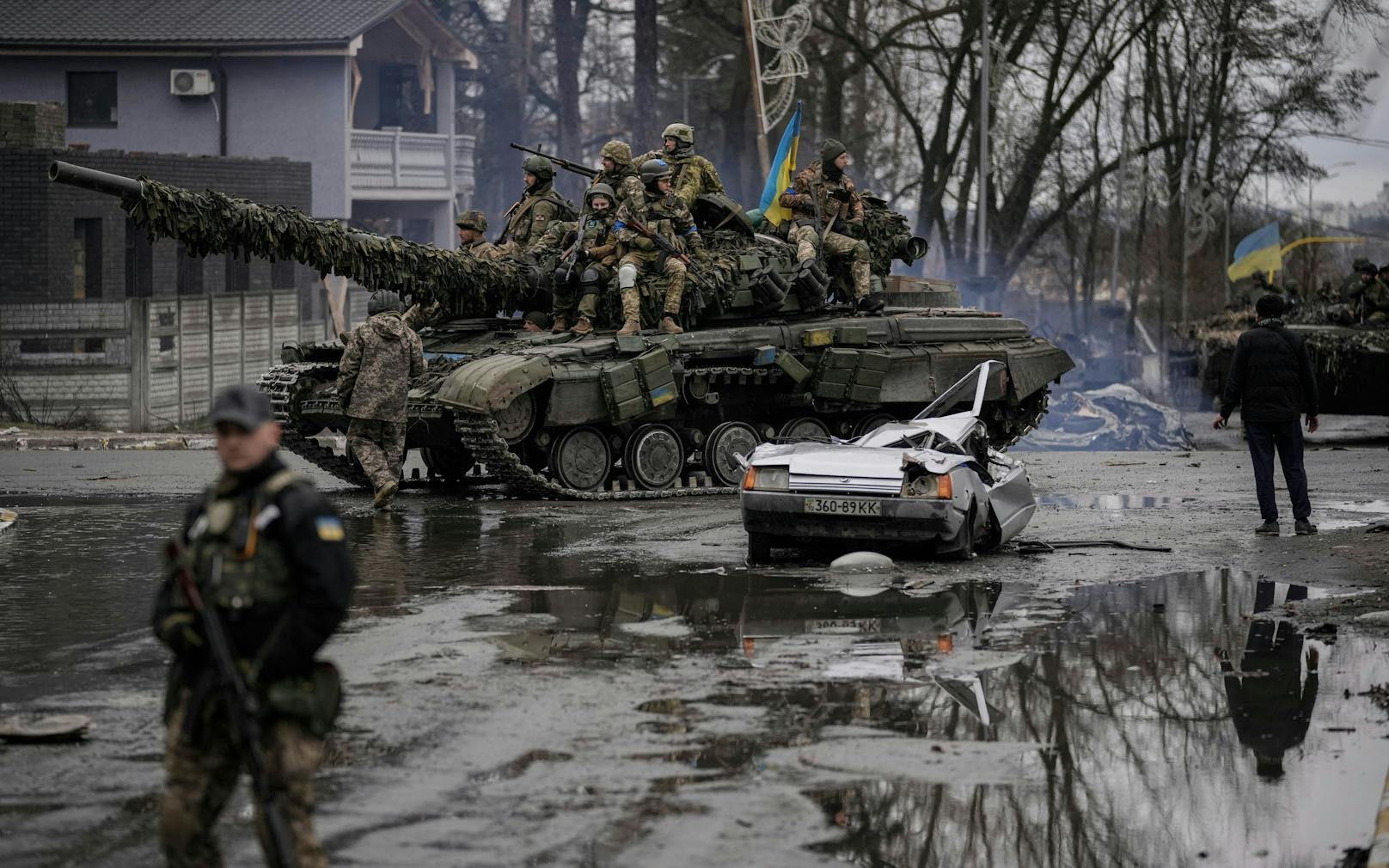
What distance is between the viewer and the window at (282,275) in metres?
37.7

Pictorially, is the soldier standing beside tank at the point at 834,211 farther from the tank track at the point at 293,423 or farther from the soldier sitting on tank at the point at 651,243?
the tank track at the point at 293,423

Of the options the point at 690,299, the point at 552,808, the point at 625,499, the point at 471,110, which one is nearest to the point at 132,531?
the point at 625,499

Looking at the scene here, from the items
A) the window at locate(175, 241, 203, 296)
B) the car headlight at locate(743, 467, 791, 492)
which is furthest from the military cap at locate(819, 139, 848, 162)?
the window at locate(175, 241, 203, 296)

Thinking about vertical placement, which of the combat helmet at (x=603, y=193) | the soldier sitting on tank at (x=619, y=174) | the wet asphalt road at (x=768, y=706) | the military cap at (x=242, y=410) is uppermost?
the soldier sitting on tank at (x=619, y=174)

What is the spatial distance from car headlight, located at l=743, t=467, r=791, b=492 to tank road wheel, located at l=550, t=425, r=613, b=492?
516 centimetres

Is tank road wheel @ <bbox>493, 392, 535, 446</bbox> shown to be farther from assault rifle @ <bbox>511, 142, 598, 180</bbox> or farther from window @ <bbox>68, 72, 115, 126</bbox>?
window @ <bbox>68, 72, 115, 126</bbox>

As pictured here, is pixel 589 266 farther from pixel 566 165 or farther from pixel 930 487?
pixel 930 487

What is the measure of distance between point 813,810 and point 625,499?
11.1 metres

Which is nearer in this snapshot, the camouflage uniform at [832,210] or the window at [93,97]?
the camouflage uniform at [832,210]

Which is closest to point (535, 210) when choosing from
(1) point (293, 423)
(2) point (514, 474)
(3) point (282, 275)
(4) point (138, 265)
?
(1) point (293, 423)

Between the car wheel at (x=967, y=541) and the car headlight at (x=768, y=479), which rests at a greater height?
the car headlight at (x=768, y=479)

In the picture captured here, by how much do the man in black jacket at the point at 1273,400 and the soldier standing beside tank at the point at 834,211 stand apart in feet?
20.7

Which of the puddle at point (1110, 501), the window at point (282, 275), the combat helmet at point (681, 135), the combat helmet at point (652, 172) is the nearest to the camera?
the puddle at point (1110, 501)

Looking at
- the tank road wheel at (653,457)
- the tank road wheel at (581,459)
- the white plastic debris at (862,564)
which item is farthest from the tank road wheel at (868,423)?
the white plastic debris at (862,564)
